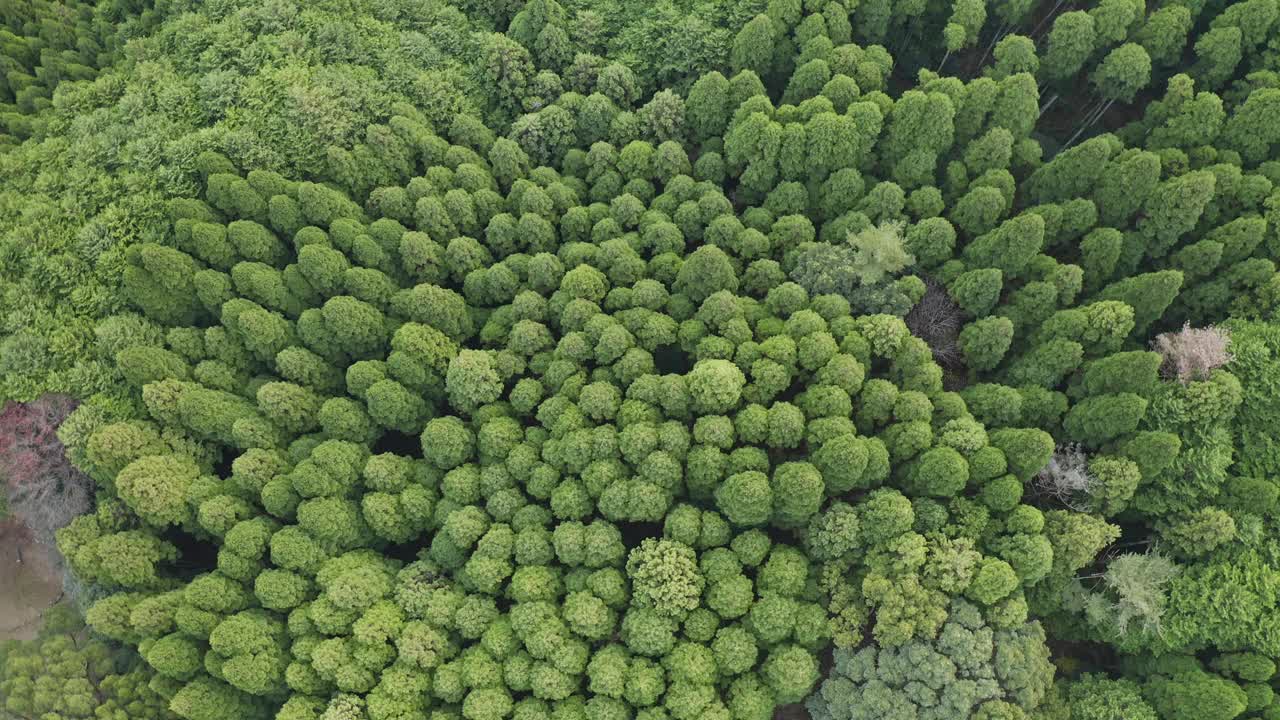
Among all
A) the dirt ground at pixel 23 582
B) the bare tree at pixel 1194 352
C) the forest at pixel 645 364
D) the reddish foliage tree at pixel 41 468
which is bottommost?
the dirt ground at pixel 23 582

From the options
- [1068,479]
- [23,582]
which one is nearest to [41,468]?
[23,582]

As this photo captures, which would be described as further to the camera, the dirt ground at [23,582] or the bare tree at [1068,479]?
the dirt ground at [23,582]

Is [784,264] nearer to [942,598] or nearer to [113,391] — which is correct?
[942,598]

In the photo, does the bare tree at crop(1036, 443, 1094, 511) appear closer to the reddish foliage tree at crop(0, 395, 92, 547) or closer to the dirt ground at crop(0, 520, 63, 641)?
the reddish foliage tree at crop(0, 395, 92, 547)

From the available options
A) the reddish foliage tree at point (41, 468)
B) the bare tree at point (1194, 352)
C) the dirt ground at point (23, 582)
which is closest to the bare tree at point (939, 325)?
the bare tree at point (1194, 352)

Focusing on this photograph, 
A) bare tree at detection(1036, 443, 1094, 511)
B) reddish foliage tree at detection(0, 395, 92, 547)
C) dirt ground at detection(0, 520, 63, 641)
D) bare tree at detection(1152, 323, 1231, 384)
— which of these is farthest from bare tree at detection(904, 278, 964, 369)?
dirt ground at detection(0, 520, 63, 641)

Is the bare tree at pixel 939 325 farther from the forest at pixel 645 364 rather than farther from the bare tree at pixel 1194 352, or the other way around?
the bare tree at pixel 1194 352

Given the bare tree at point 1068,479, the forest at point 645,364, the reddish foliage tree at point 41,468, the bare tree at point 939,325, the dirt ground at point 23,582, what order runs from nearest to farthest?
the forest at point 645,364, the bare tree at point 1068,479, the reddish foliage tree at point 41,468, the bare tree at point 939,325, the dirt ground at point 23,582
